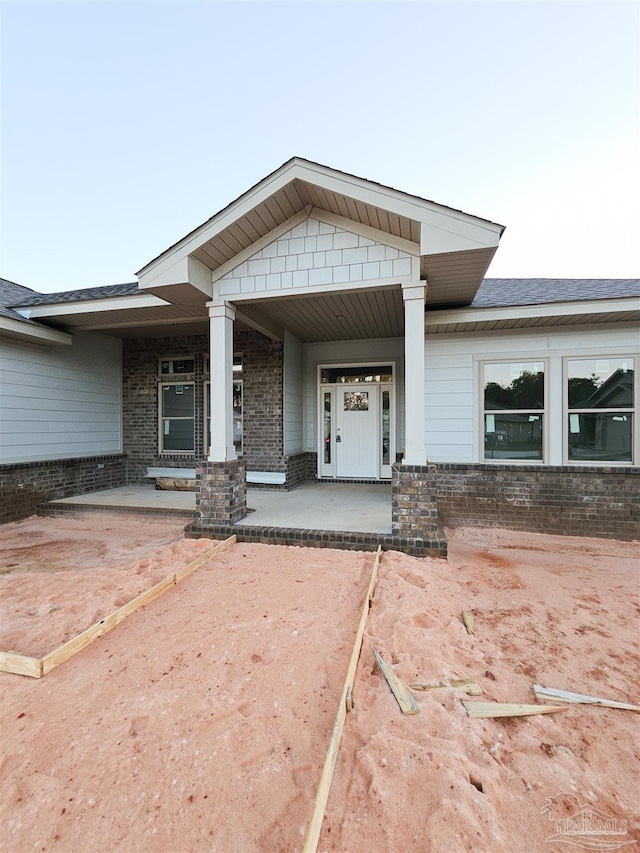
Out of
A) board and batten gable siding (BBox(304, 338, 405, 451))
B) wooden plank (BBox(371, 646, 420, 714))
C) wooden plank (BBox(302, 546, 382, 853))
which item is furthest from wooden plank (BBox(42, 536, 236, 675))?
board and batten gable siding (BBox(304, 338, 405, 451))

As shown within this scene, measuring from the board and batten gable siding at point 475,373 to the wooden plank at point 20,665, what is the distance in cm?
518

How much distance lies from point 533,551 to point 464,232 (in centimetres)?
388

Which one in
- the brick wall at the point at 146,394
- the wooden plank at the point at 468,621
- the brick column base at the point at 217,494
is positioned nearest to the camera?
the wooden plank at the point at 468,621

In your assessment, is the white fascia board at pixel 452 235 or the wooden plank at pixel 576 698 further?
the white fascia board at pixel 452 235

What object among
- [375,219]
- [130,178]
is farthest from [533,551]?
[130,178]

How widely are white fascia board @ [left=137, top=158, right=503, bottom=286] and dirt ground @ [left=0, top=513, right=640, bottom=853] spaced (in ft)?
11.5

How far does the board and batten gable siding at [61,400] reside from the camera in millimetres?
6090

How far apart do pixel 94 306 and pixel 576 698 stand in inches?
279

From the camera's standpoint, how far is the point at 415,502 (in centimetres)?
425

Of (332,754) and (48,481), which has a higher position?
(48,481)

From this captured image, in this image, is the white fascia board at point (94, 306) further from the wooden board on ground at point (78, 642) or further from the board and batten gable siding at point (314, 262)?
the wooden board on ground at point (78, 642)

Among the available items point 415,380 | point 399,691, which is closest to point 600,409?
point 415,380

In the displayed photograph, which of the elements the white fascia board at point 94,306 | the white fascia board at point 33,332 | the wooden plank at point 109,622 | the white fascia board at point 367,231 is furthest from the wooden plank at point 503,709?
the white fascia board at point 33,332

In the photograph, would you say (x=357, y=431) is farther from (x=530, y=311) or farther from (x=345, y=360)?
(x=530, y=311)
